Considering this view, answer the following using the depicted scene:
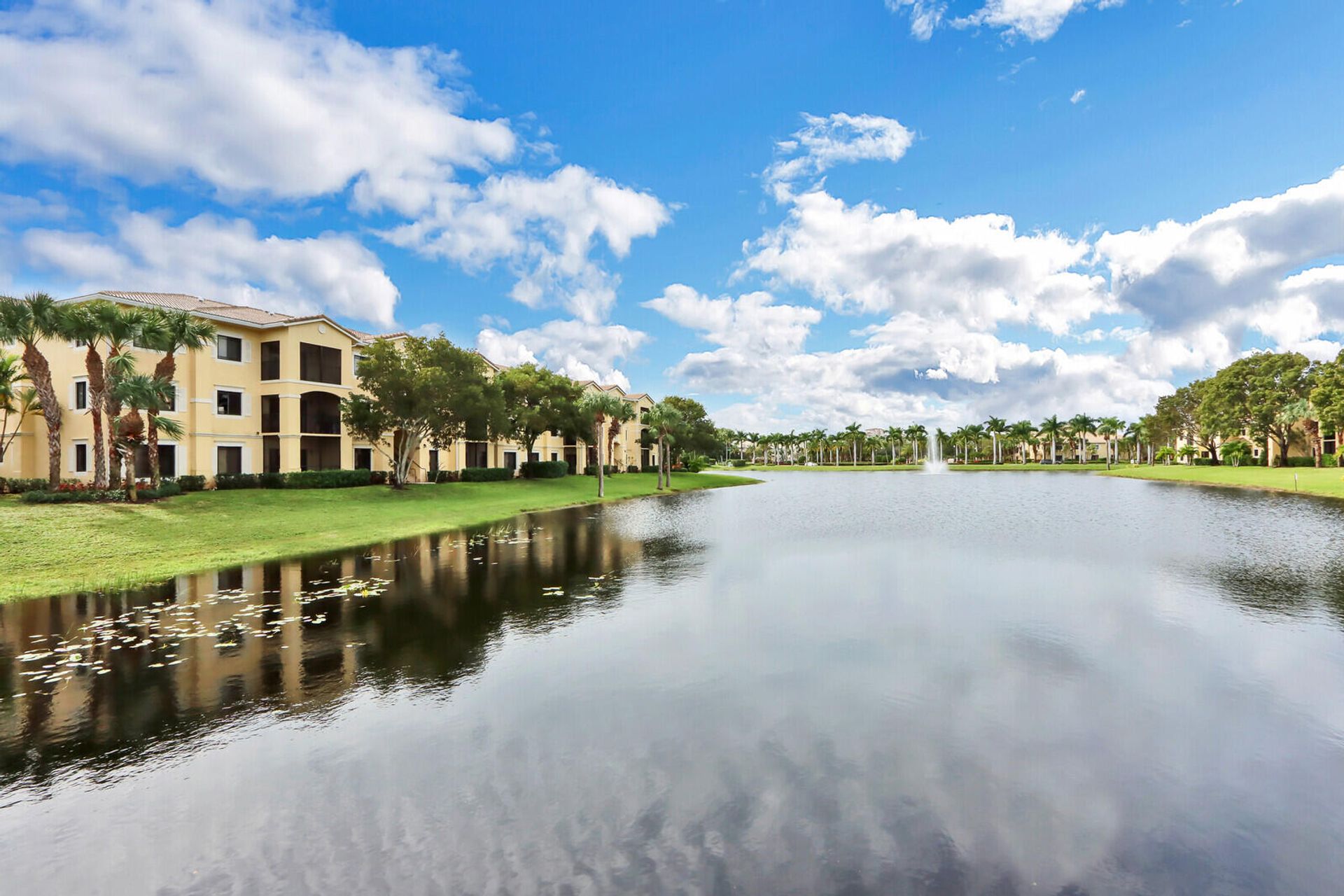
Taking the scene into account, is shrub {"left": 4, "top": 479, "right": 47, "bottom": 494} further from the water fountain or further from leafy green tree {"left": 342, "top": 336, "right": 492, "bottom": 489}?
the water fountain

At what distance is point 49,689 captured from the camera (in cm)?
899

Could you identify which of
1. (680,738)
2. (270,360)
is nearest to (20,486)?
(270,360)

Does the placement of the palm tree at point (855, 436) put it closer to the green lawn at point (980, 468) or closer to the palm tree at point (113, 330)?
the green lawn at point (980, 468)

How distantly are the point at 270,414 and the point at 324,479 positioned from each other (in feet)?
23.9

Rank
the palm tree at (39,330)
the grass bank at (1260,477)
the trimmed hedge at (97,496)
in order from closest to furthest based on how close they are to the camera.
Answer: the trimmed hedge at (97,496) → the palm tree at (39,330) → the grass bank at (1260,477)

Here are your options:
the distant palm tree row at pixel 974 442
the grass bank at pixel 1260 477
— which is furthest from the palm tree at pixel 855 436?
the grass bank at pixel 1260 477

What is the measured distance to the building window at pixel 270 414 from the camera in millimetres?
41188

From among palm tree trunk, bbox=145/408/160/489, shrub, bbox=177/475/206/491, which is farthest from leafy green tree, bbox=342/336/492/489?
palm tree trunk, bbox=145/408/160/489

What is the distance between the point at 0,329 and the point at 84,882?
3605 cm

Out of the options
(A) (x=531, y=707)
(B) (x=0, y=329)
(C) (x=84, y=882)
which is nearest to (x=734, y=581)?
(A) (x=531, y=707)

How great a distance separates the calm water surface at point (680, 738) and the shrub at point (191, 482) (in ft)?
70.8

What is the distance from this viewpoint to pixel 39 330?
96.0 ft

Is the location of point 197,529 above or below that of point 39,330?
below

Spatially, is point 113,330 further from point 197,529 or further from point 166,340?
point 197,529
